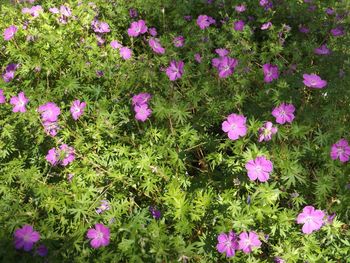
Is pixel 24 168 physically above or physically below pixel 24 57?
below

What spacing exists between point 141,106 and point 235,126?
795mm

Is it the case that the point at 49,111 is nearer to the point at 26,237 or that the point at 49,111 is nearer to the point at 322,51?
the point at 26,237

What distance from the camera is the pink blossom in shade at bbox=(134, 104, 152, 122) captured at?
3018mm

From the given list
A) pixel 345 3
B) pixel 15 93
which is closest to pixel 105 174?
pixel 15 93

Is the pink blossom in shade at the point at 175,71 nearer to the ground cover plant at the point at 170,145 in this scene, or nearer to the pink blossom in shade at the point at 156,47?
the ground cover plant at the point at 170,145

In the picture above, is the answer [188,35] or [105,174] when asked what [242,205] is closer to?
[105,174]

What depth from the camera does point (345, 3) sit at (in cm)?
414

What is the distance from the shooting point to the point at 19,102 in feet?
10.3

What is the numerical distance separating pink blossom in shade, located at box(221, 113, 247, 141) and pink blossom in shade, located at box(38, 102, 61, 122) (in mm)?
1268

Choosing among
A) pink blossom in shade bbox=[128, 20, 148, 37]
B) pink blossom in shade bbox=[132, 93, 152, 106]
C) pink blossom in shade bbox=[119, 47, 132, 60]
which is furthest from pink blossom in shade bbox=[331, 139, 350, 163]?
pink blossom in shade bbox=[128, 20, 148, 37]

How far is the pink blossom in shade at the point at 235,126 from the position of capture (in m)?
2.57

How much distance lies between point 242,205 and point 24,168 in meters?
1.83

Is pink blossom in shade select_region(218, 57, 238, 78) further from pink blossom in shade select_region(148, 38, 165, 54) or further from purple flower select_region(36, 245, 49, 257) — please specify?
purple flower select_region(36, 245, 49, 257)

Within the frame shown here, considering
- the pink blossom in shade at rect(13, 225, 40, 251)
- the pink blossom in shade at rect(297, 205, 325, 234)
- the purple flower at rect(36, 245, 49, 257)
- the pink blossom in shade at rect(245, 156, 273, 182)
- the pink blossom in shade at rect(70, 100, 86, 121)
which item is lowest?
the purple flower at rect(36, 245, 49, 257)
